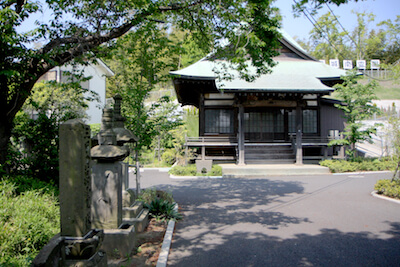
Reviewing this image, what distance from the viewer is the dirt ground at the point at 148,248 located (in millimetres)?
4320

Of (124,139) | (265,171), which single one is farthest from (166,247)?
(265,171)

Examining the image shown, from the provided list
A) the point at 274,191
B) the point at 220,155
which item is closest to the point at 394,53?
the point at 220,155

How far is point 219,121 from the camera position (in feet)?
58.6

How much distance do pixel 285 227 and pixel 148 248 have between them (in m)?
3.23

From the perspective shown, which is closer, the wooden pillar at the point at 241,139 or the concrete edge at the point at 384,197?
the concrete edge at the point at 384,197

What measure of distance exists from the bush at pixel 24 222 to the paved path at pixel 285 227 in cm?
217

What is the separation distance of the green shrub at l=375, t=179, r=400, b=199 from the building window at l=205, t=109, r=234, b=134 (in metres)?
9.53

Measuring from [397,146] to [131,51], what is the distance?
9321 mm

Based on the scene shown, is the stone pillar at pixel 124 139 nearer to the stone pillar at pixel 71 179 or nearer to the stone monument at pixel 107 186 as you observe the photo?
the stone monument at pixel 107 186

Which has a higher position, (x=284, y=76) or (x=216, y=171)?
(x=284, y=76)

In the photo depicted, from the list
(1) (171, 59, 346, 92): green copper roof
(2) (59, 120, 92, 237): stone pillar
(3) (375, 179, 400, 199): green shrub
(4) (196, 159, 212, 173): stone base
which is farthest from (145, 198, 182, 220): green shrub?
(1) (171, 59, 346, 92): green copper roof

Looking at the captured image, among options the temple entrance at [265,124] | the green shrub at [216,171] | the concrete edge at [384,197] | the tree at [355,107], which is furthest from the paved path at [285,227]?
the temple entrance at [265,124]

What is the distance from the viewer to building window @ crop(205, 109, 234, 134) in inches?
701

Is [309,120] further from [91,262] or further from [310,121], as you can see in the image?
[91,262]
